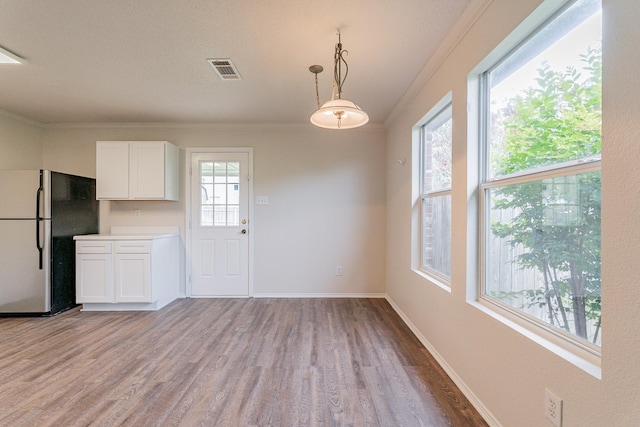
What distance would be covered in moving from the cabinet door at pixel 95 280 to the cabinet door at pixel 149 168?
2.94 ft

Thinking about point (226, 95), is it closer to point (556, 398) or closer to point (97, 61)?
point (97, 61)

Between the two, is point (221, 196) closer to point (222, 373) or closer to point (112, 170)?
point (112, 170)

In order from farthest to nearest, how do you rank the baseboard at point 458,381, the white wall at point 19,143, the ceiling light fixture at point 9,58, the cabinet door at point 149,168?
the cabinet door at point 149,168 < the white wall at point 19,143 < the ceiling light fixture at point 9,58 < the baseboard at point 458,381

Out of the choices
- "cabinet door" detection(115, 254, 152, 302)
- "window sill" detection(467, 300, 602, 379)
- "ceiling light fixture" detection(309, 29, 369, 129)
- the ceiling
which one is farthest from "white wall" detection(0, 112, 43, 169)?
"window sill" detection(467, 300, 602, 379)

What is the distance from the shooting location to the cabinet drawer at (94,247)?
3.62 metres

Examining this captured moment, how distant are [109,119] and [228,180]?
1.76 metres

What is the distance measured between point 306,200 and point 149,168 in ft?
6.97

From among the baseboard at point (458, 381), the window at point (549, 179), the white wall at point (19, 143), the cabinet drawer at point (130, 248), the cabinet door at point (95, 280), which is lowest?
the baseboard at point (458, 381)

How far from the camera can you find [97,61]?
2.57 metres

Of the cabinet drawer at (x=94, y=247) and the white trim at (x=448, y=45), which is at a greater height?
the white trim at (x=448, y=45)

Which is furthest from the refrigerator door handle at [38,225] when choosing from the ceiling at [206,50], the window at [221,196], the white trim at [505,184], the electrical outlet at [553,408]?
the electrical outlet at [553,408]

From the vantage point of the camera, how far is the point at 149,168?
396cm

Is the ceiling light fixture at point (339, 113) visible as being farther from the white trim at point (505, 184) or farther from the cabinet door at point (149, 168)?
the cabinet door at point (149, 168)

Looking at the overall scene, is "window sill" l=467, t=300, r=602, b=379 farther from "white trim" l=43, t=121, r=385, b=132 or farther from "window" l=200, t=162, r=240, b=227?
"window" l=200, t=162, r=240, b=227
